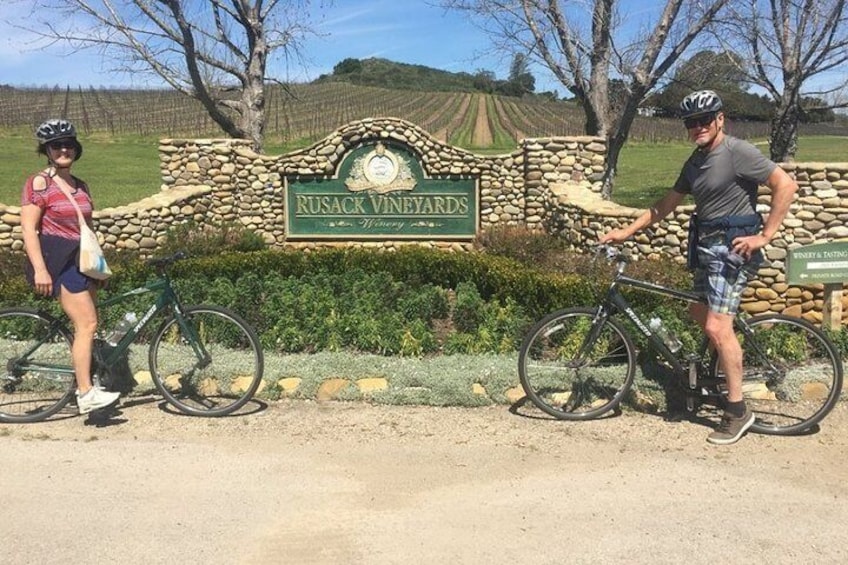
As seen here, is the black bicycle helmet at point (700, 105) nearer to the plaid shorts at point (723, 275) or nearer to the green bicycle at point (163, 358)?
the plaid shorts at point (723, 275)

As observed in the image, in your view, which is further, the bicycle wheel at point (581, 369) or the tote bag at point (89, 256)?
the bicycle wheel at point (581, 369)

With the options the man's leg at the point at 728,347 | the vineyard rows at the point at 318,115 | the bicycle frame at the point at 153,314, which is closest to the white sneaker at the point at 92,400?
the bicycle frame at the point at 153,314

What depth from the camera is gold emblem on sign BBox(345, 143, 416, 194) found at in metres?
10.3

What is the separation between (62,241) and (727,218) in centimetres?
392

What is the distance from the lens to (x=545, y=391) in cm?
493

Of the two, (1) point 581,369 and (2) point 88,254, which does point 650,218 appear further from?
(2) point 88,254

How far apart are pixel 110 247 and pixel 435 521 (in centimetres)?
732

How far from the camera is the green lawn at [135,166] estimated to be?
1802 centimetres

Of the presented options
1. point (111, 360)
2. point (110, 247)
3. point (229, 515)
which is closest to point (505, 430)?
point (229, 515)

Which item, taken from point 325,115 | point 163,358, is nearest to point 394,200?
point 163,358

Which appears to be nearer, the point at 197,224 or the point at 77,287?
the point at 77,287

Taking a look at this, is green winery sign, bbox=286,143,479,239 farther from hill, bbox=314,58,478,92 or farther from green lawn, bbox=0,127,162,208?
hill, bbox=314,58,478,92

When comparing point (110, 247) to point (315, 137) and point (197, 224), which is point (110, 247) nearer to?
point (197, 224)

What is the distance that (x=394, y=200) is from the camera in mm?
10305
